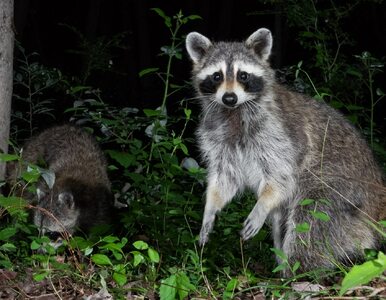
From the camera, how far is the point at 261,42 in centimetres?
526

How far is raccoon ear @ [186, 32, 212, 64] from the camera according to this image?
531cm

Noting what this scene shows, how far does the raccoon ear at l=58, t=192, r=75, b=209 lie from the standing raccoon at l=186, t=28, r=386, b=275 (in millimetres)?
1731

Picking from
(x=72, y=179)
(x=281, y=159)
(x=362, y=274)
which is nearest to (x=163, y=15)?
(x=281, y=159)

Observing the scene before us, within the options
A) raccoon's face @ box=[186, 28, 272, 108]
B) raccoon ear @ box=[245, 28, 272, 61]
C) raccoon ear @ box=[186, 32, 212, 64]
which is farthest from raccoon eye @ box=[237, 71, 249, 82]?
raccoon ear @ box=[186, 32, 212, 64]

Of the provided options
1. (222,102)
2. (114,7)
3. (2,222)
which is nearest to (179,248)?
(222,102)

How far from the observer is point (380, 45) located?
1079 cm

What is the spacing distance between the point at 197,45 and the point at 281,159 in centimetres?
96

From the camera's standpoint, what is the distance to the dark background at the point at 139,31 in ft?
34.3

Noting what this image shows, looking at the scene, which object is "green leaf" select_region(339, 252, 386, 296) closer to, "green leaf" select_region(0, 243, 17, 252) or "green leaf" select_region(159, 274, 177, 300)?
"green leaf" select_region(159, 274, 177, 300)

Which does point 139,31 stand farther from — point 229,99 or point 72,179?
point 229,99

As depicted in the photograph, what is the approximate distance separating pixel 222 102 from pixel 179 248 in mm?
1068

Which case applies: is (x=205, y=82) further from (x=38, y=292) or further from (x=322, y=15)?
(x=322, y=15)

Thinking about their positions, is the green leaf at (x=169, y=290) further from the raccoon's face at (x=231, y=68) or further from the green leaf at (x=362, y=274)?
the raccoon's face at (x=231, y=68)

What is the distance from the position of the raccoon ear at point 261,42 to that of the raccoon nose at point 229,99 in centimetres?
53
